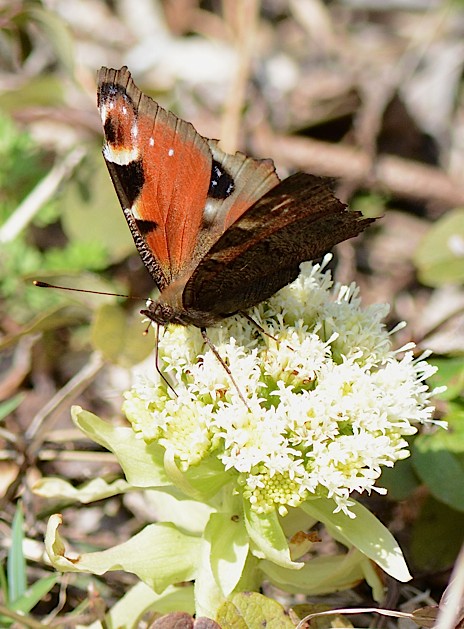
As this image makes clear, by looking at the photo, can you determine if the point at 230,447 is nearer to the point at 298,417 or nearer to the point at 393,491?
the point at 298,417

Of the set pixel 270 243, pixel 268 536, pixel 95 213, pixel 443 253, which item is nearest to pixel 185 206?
pixel 270 243

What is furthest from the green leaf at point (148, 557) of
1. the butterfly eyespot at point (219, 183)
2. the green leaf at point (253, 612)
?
the butterfly eyespot at point (219, 183)

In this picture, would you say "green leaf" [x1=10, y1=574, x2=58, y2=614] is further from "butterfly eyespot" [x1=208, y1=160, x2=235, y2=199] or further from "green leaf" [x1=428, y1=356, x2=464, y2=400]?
"green leaf" [x1=428, y1=356, x2=464, y2=400]

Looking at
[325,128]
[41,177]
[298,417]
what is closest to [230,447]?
[298,417]

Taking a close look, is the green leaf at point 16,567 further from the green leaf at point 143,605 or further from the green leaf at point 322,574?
the green leaf at point 322,574

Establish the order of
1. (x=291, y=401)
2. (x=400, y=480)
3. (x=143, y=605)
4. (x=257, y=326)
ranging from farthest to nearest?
1. (x=400, y=480)
2. (x=143, y=605)
3. (x=257, y=326)
4. (x=291, y=401)

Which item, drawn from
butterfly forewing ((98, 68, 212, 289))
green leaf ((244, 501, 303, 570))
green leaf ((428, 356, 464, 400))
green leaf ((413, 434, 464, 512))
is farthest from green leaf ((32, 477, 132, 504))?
green leaf ((428, 356, 464, 400))

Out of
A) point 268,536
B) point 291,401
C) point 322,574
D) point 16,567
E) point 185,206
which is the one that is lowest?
point 16,567

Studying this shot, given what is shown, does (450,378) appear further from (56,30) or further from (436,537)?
(56,30)
